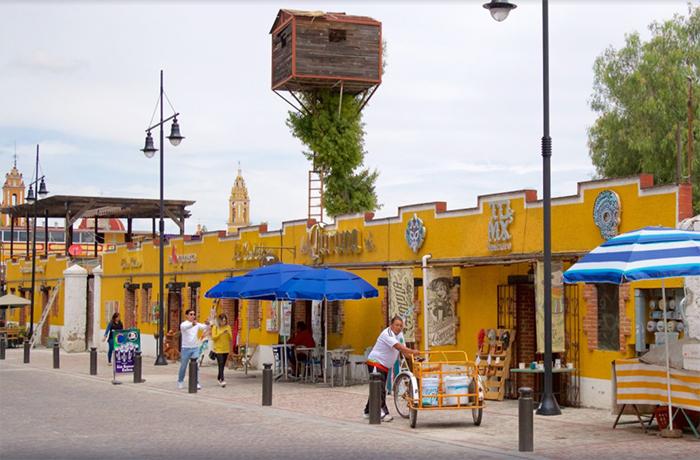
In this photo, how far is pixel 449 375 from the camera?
50.1 ft

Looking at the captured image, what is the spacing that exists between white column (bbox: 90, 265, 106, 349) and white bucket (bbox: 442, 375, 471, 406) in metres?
28.0

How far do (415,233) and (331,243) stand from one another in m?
3.81

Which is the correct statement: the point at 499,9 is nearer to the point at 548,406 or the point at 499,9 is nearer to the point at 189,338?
the point at 548,406

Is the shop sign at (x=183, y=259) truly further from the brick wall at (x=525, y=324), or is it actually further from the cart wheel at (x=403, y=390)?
the cart wheel at (x=403, y=390)

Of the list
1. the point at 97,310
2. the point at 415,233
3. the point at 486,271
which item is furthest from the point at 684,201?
the point at 97,310

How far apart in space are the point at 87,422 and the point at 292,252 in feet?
40.7

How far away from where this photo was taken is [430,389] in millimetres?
15188

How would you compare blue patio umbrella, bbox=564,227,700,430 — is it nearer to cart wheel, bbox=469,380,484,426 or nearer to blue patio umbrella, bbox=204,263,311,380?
cart wheel, bbox=469,380,484,426

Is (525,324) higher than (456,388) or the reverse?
higher

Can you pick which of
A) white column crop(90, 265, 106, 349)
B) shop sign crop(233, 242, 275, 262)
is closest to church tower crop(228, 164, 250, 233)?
white column crop(90, 265, 106, 349)

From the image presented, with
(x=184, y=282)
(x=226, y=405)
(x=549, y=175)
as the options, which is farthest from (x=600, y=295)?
(x=184, y=282)

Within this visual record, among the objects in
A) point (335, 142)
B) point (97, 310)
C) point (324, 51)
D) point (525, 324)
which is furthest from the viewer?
point (335, 142)

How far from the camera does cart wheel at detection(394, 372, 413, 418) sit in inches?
609

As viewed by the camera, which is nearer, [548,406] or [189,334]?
[548,406]
